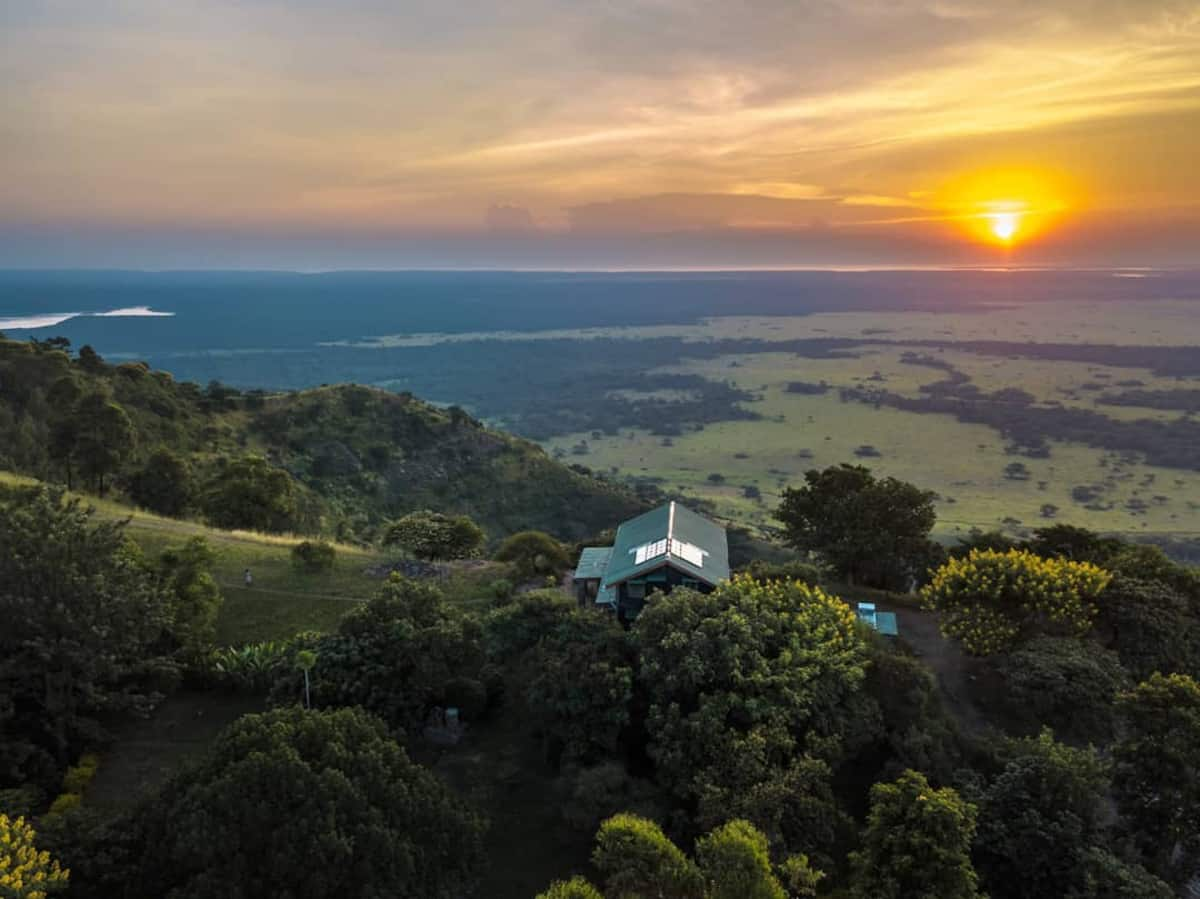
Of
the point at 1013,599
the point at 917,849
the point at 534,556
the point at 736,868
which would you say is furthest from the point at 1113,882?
the point at 534,556

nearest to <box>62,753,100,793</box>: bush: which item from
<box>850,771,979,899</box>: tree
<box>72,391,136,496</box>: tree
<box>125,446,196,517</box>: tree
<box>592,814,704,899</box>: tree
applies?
<box>592,814,704,899</box>: tree

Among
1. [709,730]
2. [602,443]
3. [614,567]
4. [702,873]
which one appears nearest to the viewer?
[702,873]

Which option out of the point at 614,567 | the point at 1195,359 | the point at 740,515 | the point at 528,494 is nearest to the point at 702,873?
the point at 614,567

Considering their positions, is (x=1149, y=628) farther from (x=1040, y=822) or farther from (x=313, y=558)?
(x=313, y=558)

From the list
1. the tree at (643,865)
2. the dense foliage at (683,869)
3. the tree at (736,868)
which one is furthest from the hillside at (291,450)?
the tree at (736,868)

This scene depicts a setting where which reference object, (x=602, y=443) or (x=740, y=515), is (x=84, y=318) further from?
(x=740, y=515)

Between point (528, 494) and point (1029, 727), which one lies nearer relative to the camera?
point (1029, 727)
